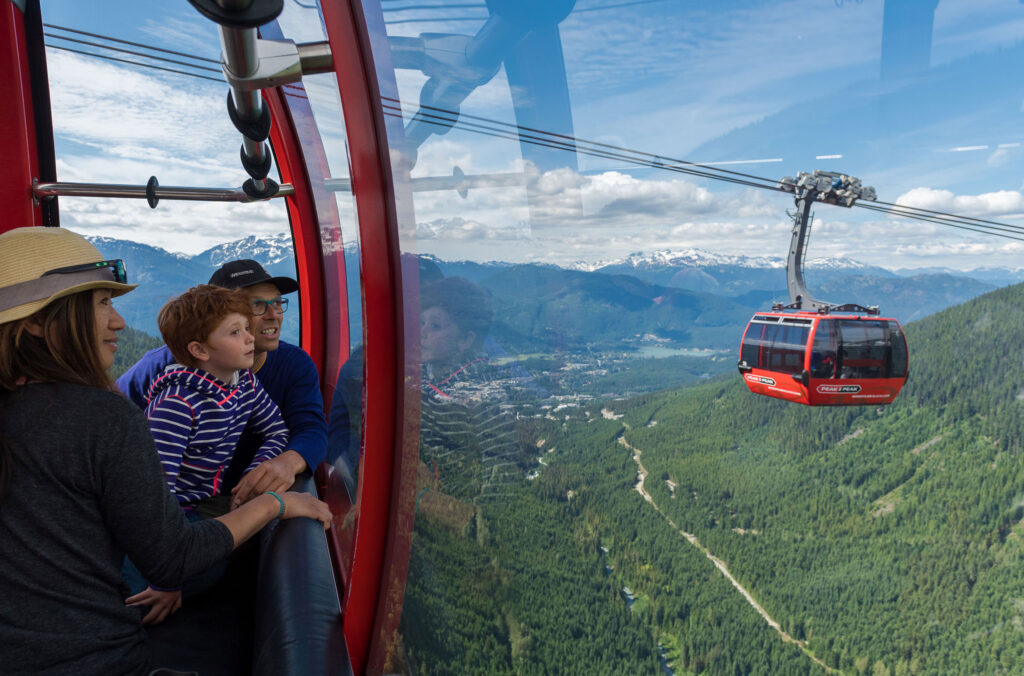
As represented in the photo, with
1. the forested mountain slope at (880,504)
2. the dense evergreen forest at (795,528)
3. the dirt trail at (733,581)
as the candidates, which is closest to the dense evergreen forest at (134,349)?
the dense evergreen forest at (795,528)

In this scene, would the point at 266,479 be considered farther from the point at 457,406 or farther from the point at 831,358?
the point at 831,358

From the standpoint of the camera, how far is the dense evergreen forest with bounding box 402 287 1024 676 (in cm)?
222

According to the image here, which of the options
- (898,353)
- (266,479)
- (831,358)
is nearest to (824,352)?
(831,358)

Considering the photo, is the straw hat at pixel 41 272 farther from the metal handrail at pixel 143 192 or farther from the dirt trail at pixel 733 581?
the dirt trail at pixel 733 581

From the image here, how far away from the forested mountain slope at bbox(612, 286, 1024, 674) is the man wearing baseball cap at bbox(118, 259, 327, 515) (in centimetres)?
963

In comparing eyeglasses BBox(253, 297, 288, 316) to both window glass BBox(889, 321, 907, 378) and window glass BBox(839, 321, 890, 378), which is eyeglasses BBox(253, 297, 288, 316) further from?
window glass BBox(889, 321, 907, 378)

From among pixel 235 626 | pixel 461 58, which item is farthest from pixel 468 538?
pixel 461 58

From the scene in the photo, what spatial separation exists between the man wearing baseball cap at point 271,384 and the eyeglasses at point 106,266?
1.93ft

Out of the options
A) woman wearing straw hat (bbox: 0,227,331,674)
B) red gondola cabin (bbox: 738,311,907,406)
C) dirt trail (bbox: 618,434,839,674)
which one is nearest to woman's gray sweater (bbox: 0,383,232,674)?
woman wearing straw hat (bbox: 0,227,331,674)

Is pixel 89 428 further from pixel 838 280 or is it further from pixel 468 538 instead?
pixel 838 280

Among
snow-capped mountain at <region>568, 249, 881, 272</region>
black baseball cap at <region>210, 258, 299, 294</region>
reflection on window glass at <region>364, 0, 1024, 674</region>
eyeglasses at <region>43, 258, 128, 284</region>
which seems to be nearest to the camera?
eyeglasses at <region>43, 258, 128, 284</region>

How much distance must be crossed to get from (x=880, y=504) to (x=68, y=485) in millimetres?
23158

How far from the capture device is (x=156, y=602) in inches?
43.8

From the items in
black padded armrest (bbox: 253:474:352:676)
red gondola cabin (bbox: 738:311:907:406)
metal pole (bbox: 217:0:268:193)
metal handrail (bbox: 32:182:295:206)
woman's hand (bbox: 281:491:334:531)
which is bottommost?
red gondola cabin (bbox: 738:311:907:406)
